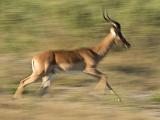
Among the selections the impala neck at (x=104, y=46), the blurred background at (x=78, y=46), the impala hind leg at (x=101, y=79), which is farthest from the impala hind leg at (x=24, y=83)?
the impala neck at (x=104, y=46)

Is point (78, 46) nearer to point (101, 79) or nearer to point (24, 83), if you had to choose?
point (101, 79)

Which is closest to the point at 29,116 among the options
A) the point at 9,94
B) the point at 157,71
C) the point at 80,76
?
the point at 9,94

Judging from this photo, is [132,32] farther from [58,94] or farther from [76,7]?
[58,94]

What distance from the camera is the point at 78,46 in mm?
14266

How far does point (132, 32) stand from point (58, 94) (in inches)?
147

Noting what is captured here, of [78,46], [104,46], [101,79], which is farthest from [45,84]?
[78,46]

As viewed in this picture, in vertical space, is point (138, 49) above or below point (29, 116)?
below

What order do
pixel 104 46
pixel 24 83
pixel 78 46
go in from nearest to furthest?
pixel 24 83 → pixel 104 46 → pixel 78 46

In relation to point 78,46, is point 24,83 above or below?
above

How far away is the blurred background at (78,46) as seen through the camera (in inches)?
371

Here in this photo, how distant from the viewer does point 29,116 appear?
852cm

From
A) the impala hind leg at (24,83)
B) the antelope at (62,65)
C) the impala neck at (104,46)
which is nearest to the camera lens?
the impala hind leg at (24,83)

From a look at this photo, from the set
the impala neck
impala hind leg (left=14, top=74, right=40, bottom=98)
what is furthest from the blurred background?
the impala neck

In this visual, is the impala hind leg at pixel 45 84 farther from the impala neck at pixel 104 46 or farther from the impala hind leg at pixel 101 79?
the impala neck at pixel 104 46
